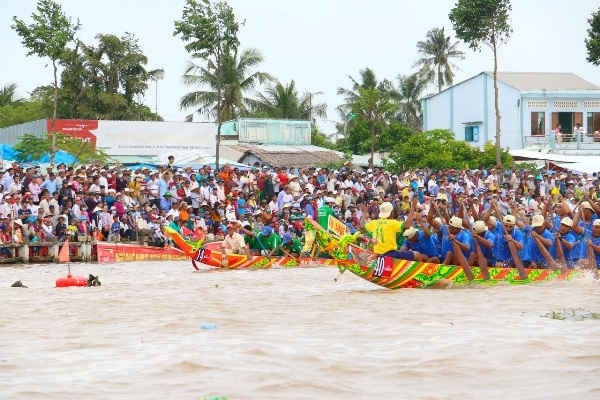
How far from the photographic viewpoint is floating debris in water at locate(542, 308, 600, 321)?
31.6 feet

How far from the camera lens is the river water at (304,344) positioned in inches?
252

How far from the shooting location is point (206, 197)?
23.5 metres

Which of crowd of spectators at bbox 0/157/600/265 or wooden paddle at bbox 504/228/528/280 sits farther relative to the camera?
crowd of spectators at bbox 0/157/600/265

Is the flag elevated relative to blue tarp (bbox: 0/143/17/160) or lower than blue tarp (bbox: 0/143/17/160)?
lower

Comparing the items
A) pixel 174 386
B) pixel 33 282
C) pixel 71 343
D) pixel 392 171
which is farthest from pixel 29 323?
pixel 392 171

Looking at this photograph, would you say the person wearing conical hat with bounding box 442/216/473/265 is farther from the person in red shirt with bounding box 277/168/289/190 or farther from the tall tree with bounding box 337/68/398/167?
the tall tree with bounding box 337/68/398/167

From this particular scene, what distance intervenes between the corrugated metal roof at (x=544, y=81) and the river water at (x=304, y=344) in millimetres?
32788

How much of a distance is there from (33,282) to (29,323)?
22.5 feet

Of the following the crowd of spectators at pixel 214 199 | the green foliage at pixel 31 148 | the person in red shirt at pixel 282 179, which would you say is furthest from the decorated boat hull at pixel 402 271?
the green foliage at pixel 31 148

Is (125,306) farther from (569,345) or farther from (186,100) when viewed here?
(186,100)

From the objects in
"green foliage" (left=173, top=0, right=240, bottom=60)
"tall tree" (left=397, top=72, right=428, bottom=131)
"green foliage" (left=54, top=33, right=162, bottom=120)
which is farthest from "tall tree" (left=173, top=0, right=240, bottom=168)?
"tall tree" (left=397, top=72, right=428, bottom=131)

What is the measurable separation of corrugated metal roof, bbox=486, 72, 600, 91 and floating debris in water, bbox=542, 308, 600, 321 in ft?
115

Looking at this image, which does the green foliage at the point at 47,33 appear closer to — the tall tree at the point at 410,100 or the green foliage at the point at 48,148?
the green foliage at the point at 48,148

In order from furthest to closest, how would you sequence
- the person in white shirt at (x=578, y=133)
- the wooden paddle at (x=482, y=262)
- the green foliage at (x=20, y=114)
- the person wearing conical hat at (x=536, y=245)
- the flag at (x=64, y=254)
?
the green foliage at (x=20, y=114)
the person in white shirt at (x=578, y=133)
the flag at (x=64, y=254)
the person wearing conical hat at (x=536, y=245)
the wooden paddle at (x=482, y=262)
